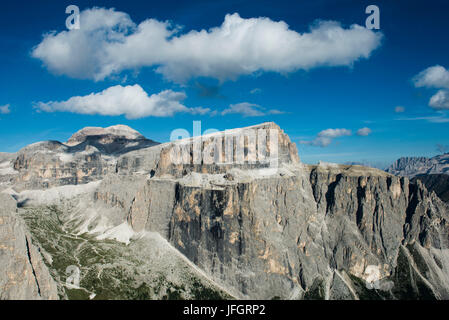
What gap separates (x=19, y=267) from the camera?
267 ft

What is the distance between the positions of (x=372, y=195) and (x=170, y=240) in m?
124

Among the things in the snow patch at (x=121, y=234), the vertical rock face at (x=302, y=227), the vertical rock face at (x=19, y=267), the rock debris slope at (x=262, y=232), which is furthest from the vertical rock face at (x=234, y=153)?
the vertical rock face at (x=19, y=267)

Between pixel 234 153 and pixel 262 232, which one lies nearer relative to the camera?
pixel 262 232

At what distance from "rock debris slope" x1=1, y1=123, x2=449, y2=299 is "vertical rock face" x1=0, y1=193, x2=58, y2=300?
906 inches

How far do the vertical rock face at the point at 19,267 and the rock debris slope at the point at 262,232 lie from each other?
23.0 meters

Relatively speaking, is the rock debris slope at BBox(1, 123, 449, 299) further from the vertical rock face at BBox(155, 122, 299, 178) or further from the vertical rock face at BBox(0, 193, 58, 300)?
the vertical rock face at BBox(0, 193, 58, 300)

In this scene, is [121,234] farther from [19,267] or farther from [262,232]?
[19,267]

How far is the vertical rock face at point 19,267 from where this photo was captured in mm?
77875

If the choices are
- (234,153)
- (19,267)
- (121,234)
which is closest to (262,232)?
(234,153)

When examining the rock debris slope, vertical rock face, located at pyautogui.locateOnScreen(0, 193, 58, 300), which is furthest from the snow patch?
vertical rock face, located at pyautogui.locateOnScreen(0, 193, 58, 300)

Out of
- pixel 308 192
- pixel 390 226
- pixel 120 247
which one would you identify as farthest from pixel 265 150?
pixel 120 247

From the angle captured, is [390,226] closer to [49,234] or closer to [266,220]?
[266,220]

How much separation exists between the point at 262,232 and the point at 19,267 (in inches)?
3843

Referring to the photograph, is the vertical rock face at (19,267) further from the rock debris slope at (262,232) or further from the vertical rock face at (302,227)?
the vertical rock face at (302,227)
